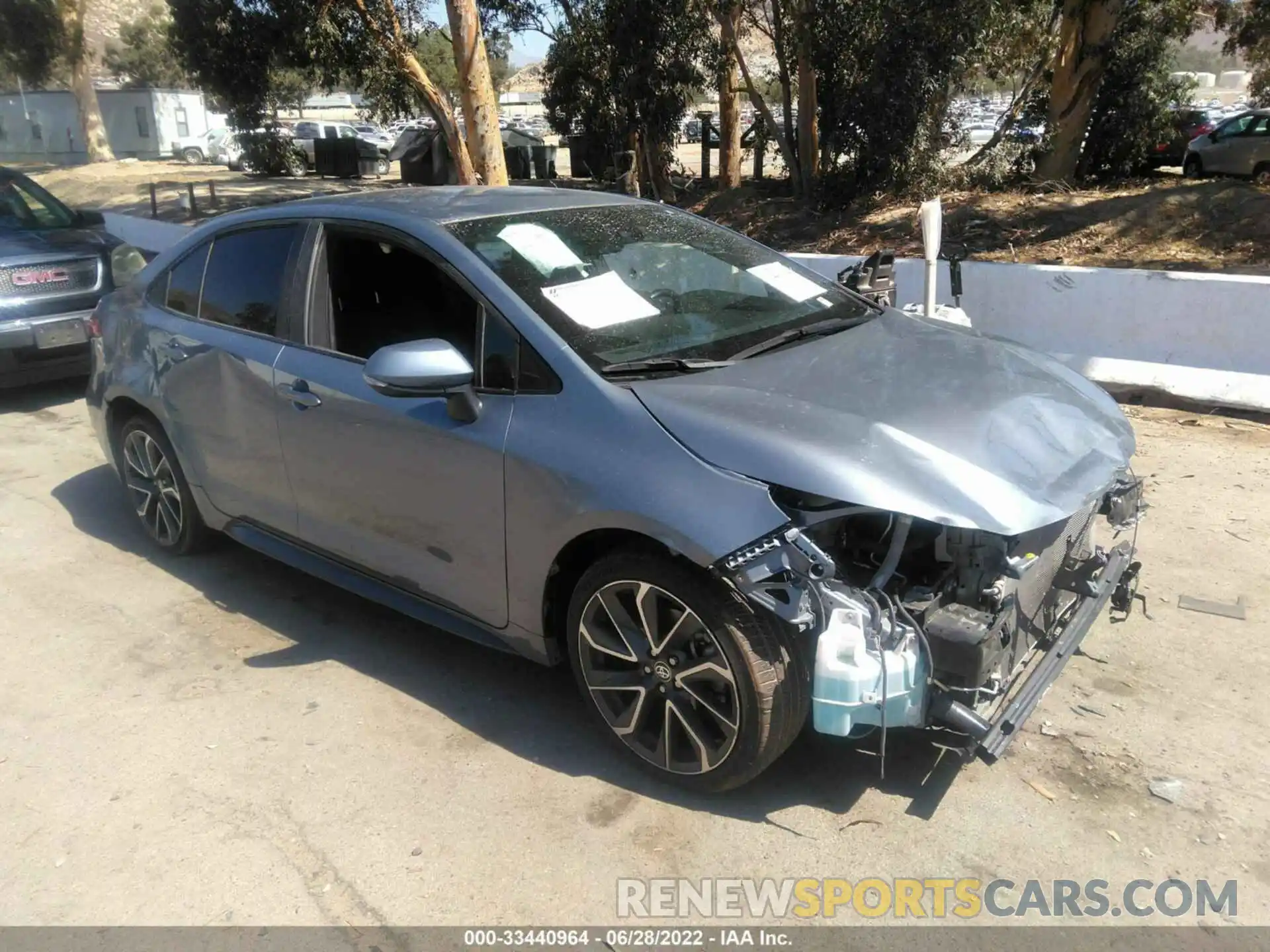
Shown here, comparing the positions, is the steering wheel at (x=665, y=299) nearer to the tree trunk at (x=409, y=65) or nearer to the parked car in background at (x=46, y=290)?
the parked car in background at (x=46, y=290)

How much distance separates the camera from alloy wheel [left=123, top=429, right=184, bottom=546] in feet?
16.7

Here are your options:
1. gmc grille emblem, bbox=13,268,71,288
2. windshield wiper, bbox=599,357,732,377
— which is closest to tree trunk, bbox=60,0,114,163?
gmc grille emblem, bbox=13,268,71,288

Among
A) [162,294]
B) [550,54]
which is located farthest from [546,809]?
[550,54]

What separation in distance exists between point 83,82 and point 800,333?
4261 cm

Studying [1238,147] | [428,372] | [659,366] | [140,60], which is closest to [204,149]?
[140,60]

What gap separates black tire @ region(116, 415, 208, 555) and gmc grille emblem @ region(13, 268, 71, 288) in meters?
3.38

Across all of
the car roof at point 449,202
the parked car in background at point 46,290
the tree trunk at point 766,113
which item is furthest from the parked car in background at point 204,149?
the car roof at point 449,202

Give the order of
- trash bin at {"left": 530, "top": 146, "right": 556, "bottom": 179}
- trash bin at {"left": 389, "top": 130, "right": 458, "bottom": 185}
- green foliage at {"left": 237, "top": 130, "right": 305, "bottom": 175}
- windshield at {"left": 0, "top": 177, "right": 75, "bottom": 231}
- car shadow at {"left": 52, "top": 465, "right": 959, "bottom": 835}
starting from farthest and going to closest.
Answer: trash bin at {"left": 530, "top": 146, "right": 556, "bottom": 179} < green foliage at {"left": 237, "top": 130, "right": 305, "bottom": 175} < trash bin at {"left": 389, "top": 130, "right": 458, "bottom": 185} < windshield at {"left": 0, "top": 177, "right": 75, "bottom": 231} < car shadow at {"left": 52, "top": 465, "right": 959, "bottom": 835}

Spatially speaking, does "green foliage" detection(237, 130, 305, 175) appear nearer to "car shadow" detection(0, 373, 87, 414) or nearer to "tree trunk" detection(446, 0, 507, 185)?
"tree trunk" detection(446, 0, 507, 185)

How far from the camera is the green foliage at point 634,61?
49.1ft

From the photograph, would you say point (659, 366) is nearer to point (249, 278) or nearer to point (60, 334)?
point (249, 278)

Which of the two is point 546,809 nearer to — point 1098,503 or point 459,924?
point 459,924

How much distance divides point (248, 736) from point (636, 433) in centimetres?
185

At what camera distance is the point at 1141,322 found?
729 cm
